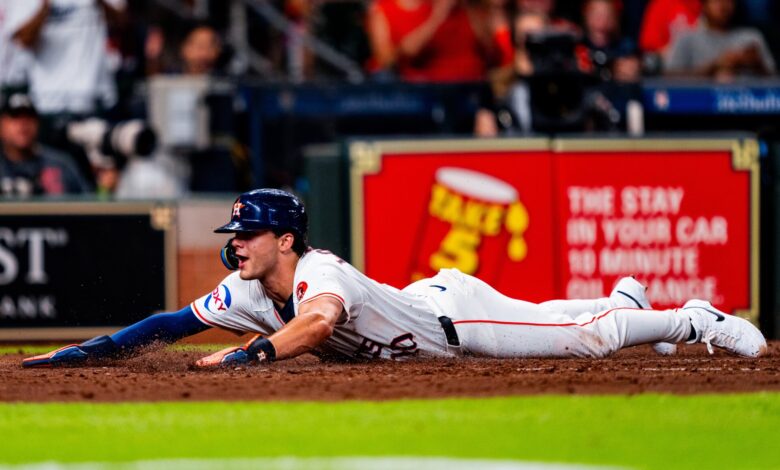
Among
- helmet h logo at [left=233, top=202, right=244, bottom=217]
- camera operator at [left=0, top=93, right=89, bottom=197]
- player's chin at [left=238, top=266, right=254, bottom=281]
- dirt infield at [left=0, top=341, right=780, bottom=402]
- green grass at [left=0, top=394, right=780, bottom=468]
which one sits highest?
camera operator at [left=0, top=93, right=89, bottom=197]

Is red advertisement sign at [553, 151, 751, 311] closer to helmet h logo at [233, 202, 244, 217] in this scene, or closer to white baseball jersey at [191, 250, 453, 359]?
white baseball jersey at [191, 250, 453, 359]

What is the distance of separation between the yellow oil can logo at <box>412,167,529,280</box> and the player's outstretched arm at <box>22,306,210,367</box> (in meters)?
3.31

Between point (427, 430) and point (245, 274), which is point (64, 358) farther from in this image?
point (427, 430)

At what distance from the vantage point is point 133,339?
798cm

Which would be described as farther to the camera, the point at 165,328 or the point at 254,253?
the point at 165,328

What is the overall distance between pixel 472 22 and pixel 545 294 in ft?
8.97

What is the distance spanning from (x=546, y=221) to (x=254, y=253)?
4.00 m

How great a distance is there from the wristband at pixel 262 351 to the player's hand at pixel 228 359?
0.16 feet

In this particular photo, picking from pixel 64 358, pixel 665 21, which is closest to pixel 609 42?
pixel 665 21

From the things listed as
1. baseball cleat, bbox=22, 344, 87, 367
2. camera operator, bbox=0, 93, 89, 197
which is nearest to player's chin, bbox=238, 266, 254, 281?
baseball cleat, bbox=22, 344, 87, 367

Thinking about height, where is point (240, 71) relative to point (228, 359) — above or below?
above

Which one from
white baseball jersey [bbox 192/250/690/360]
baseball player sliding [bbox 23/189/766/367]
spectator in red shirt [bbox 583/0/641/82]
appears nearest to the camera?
baseball player sliding [bbox 23/189/766/367]

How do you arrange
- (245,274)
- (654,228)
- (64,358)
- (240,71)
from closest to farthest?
(245,274) < (64,358) < (654,228) < (240,71)

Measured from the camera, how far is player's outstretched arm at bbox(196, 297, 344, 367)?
709 centimetres
